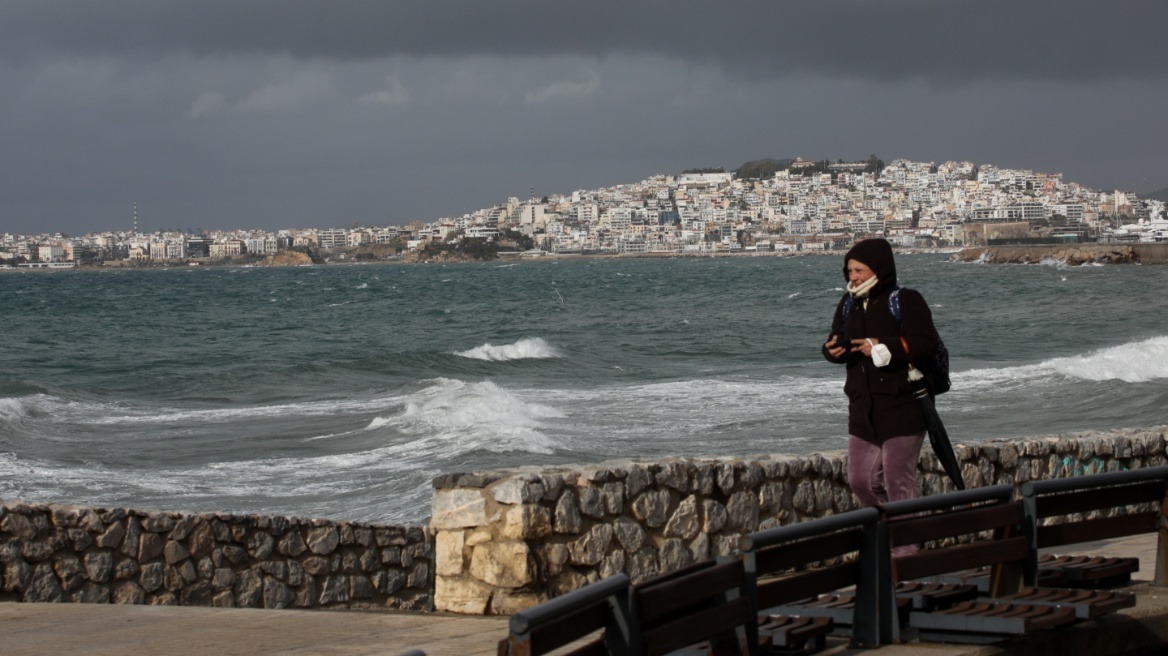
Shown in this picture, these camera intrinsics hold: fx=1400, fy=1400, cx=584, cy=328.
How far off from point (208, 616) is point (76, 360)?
120ft

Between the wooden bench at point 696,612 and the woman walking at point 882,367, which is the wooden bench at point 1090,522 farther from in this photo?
the wooden bench at point 696,612

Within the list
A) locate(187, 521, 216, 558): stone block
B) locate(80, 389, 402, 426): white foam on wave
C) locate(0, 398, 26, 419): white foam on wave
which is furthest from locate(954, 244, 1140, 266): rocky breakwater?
locate(187, 521, 216, 558): stone block

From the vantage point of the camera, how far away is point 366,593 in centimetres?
816

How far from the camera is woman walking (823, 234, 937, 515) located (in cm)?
629

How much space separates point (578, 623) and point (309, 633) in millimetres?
2521

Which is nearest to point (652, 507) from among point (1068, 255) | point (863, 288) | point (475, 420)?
point (863, 288)

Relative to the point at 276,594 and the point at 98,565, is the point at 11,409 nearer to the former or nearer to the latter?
the point at 98,565

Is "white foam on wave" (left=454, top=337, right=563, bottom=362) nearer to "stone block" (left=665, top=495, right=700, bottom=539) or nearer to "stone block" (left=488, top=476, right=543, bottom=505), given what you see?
"stone block" (left=665, top=495, right=700, bottom=539)

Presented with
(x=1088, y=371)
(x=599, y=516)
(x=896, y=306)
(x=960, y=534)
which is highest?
(x=896, y=306)

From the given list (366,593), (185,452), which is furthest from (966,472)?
(185,452)

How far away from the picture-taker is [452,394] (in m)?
22.9

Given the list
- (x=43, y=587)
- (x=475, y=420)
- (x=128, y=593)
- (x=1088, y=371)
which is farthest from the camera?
(x=1088, y=371)

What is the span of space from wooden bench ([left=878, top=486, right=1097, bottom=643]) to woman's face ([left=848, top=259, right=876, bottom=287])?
118 centimetres

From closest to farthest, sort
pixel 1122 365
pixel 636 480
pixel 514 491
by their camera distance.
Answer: pixel 514 491 < pixel 636 480 < pixel 1122 365
